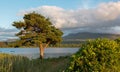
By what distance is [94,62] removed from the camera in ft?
30.3

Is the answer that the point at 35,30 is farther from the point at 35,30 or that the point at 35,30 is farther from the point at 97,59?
the point at 97,59

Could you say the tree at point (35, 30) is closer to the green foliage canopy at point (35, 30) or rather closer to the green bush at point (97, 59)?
the green foliage canopy at point (35, 30)

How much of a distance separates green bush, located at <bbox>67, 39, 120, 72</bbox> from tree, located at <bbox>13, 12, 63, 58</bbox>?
1868 inches

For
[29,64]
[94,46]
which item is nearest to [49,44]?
[29,64]

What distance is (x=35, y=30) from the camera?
58.8 metres

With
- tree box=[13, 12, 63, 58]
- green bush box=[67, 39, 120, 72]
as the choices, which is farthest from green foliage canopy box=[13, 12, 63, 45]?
green bush box=[67, 39, 120, 72]

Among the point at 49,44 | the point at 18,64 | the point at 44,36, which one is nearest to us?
the point at 18,64

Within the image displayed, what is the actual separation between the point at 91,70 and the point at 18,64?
563 cm

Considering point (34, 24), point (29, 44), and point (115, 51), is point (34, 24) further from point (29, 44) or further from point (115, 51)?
point (115, 51)

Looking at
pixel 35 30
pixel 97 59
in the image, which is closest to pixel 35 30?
pixel 35 30

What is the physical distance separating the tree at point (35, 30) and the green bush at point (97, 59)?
156 ft

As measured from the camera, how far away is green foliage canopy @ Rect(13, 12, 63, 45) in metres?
57.4

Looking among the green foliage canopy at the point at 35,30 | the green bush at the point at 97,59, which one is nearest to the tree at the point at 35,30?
the green foliage canopy at the point at 35,30

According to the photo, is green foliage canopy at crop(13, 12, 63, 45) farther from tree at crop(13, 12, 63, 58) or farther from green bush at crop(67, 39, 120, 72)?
green bush at crop(67, 39, 120, 72)
